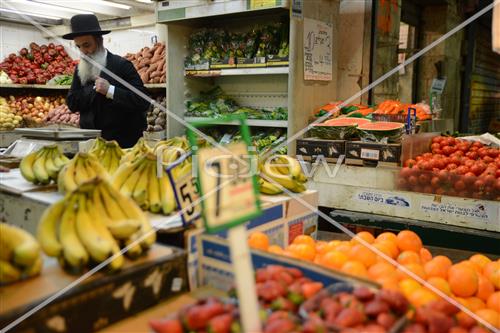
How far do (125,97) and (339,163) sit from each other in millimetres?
1967

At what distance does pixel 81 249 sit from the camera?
1203 mm

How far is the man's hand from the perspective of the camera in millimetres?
3967

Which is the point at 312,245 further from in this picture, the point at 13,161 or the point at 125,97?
the point at 125,97

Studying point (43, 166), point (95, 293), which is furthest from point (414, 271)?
point (43, 166)

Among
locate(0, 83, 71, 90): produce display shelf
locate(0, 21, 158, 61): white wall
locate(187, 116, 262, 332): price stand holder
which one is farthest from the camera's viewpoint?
locate(0, 21, 158, 61): white wall

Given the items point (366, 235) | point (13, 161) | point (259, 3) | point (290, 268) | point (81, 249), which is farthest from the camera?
point (259, 3)

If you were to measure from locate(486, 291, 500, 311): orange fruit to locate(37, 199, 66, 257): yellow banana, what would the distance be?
4.24 ft

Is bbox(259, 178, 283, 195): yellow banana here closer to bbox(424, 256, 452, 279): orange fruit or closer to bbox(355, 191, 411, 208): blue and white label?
bbox(424, 256, 452, 279): orange fruit

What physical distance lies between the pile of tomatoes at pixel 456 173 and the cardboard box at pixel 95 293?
7.35 ft

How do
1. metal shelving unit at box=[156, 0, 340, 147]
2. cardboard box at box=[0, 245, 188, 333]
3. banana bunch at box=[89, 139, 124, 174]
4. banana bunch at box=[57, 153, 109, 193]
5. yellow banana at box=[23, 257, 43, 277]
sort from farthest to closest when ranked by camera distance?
metal shelving unit at box=[156, 0, 340, 147]
banana bunch at box=[89, 139, 124, 174]
banana bunch at box=[57, 153, 109, 193]
yellow banana at box=[23, 257, 43, 277]
cardboard box at box=[0, 245, 188, 333]

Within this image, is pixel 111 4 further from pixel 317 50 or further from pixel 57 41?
pixel 317 50

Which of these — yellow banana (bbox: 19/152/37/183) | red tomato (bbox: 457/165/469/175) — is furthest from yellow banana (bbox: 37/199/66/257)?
red tomato (bbox: 457/165/469/175)

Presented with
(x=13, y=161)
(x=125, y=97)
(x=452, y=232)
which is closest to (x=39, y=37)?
(x=125, y=97)

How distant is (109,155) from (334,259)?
120 cm
